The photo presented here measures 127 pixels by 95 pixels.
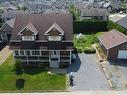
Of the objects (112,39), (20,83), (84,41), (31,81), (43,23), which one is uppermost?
(43,23)

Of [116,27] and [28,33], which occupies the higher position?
[28,33]

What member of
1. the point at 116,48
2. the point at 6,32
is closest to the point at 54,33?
the point at 116,48

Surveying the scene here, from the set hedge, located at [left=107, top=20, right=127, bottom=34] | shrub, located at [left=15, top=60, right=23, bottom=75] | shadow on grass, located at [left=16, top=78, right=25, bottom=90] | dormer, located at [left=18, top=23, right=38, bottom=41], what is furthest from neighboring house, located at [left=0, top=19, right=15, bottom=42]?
hedge, located at [left=107, top=20, right=127, bottom=34]

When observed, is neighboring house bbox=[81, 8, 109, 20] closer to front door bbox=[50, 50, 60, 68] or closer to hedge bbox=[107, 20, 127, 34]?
hedge bbox=[107, 20, 127, 34]

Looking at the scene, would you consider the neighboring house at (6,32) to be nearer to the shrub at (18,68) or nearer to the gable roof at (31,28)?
the gable roof at (31,28)

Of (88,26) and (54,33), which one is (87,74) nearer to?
(54,33)

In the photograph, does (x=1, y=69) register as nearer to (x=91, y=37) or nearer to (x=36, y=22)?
(x=36, y=22)

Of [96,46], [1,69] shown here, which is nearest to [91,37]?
[96,46]
